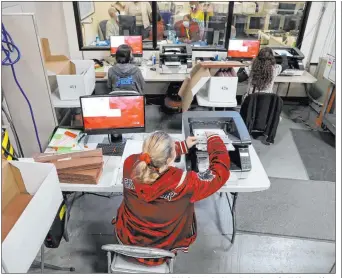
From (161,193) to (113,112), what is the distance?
36.7 inches

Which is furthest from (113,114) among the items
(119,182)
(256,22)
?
(256,22)

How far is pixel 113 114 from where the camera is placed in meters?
2.01

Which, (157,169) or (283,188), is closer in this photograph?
(157,169)

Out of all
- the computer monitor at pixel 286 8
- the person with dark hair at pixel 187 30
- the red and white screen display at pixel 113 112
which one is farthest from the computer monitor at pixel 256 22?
the red and white screen display at pixel 113 112

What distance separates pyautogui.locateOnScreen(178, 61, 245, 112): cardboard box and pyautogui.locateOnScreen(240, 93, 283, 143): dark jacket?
0.73 ft

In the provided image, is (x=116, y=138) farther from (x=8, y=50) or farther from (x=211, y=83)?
(x=211, y=83)

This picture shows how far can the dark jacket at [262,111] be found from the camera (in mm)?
2785

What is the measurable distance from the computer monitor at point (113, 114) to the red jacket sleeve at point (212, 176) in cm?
66

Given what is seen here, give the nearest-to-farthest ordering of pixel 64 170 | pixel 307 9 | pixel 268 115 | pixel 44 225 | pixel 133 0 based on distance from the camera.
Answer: pixel 44 225 → pixel 64 170 → pixel 268 115 → pixel 307 9 → pixel 133 0

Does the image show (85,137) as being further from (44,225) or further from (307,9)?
(307,9)

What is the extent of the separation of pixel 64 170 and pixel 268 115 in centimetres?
208

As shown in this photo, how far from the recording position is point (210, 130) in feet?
6.04

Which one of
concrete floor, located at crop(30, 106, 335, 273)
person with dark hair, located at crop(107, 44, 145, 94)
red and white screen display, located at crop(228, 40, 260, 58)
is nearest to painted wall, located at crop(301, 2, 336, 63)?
red and white screen display, located at crop(228, 40, 260, 58)

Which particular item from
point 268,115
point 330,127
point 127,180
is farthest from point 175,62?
point 127,180
